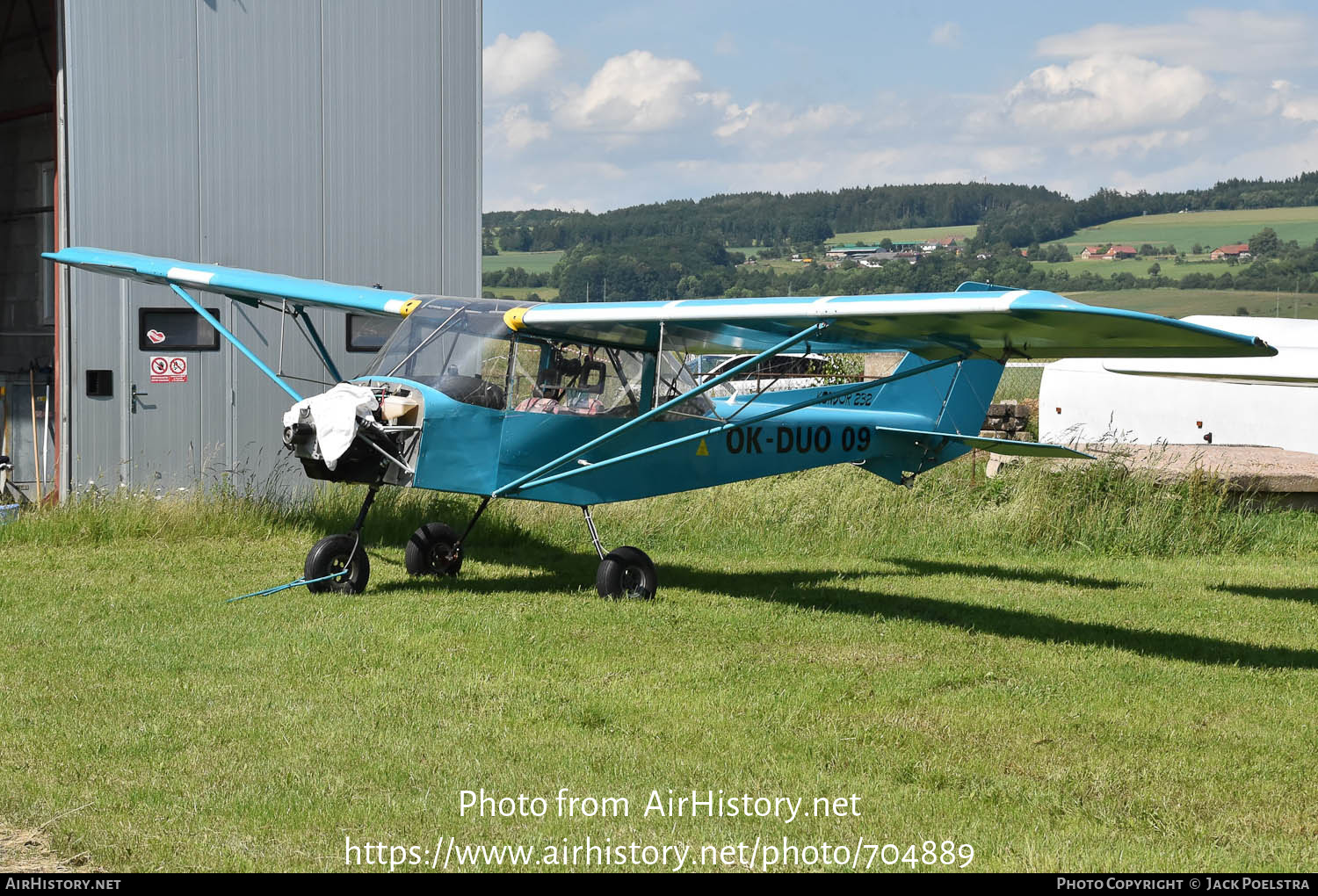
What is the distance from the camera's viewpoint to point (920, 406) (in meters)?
11.2

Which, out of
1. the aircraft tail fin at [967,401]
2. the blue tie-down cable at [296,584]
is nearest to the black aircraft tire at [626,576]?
the blue tie-down cable at [296,584]

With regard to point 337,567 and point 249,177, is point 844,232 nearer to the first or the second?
point 249,177

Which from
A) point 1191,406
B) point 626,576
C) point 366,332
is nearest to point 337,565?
point 626,576

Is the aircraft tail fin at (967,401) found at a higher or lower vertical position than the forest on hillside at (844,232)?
lower

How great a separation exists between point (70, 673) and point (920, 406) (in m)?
7.32

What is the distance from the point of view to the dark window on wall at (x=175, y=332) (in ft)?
39.9

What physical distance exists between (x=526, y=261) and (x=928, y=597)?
7250 cm

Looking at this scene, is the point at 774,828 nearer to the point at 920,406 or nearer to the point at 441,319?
the point at 441,319

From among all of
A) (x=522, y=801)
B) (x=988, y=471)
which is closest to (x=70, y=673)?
(x=522, y=801)

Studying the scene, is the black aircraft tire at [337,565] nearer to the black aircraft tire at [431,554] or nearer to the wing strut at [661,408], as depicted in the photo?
the black aircraft tire at [431,554]

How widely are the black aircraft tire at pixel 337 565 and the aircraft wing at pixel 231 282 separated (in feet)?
6.85

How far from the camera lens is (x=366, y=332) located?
1350 cm

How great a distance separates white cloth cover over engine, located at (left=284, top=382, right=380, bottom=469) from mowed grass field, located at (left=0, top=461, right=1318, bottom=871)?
1.08m

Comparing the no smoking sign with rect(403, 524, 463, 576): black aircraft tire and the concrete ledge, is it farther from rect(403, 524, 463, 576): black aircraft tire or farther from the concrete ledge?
the concrete ledge
